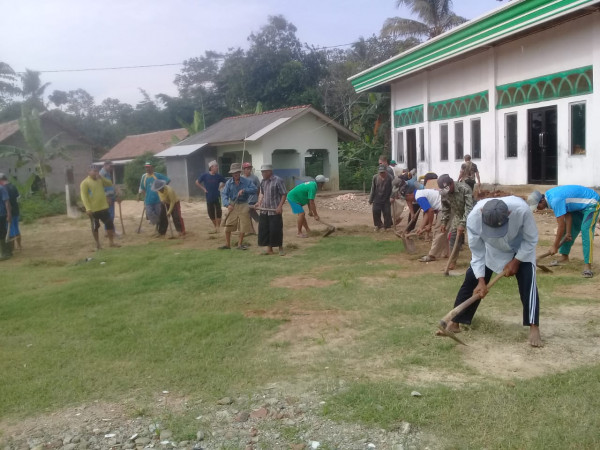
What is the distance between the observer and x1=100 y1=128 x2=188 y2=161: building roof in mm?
34875

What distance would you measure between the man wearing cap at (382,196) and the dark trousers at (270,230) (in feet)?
8.44

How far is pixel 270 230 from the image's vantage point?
33.0ft

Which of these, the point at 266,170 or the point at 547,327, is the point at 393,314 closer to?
the point at 547,327

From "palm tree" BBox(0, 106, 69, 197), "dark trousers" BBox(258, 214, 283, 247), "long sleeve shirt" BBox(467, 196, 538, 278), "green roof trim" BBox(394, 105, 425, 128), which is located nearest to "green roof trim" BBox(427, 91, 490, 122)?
"green roof trim" BBox(394, 105, 425, 128)

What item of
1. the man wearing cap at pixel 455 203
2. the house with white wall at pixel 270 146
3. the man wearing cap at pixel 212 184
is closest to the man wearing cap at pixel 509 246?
the man wearing cap at pixel 455 203

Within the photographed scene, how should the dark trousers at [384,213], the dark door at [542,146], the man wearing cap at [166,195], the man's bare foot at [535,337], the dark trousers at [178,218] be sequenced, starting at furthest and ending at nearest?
the dark door at [542,146] → the dark trousers at [178,218] → the man wearing cap at [166,195] → the dark trousers at [384,213] → the man's bare foot at [535,337]

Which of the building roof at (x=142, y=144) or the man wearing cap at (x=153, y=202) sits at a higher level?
the building roof at (x=142, y=144)

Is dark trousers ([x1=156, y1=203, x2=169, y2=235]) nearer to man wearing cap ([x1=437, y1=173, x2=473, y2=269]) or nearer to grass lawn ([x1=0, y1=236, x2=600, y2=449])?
grass lawn ([x1=0, y1=236, x2=600, y2=449])

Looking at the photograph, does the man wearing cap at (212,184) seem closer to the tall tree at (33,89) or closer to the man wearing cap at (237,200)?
the man wearing cap at (237,200)

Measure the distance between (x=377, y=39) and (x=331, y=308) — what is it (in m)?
31.7

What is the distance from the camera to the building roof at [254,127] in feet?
70.6

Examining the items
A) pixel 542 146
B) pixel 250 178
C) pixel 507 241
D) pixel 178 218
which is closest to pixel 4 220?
pixel 178 218

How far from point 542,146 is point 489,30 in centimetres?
321

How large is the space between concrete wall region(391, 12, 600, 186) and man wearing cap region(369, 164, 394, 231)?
511 cm
